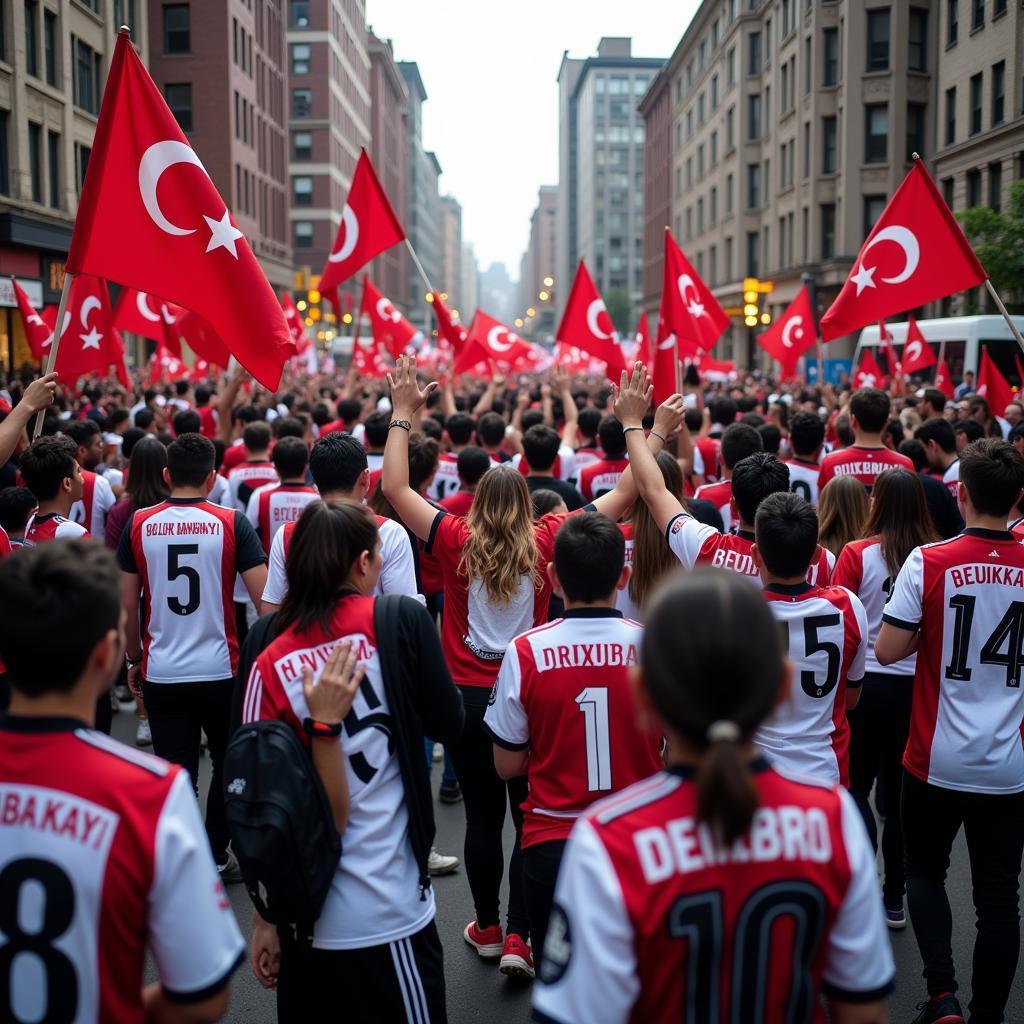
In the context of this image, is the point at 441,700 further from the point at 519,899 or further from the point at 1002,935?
the point at 1002,935

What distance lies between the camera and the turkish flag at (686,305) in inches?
432

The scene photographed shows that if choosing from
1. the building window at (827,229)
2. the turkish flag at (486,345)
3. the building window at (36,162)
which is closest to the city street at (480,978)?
the turkish flag at (486,345)

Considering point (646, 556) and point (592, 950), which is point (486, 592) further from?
point (592, 950)

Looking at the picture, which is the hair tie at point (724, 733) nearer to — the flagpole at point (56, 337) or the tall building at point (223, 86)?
the flagpole at point (56, 337)

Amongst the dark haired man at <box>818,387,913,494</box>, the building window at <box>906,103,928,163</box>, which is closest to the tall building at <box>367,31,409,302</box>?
the building window at <box>906,103,928,163</box>

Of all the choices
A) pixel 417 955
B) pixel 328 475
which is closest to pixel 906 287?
pixel 328 475

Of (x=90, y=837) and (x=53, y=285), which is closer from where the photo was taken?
(x=90, y=837)

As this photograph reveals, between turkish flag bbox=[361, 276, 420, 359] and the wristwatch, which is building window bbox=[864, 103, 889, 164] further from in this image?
the wristwatch

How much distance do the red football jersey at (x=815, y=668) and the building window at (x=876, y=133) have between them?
46.0 meters

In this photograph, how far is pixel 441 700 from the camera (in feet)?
10.8

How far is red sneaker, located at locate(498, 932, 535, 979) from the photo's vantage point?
15.9ft

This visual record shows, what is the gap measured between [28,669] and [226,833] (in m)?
3.68

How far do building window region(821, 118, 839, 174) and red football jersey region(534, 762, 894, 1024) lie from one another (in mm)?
50249

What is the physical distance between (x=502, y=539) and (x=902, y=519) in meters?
1.83
